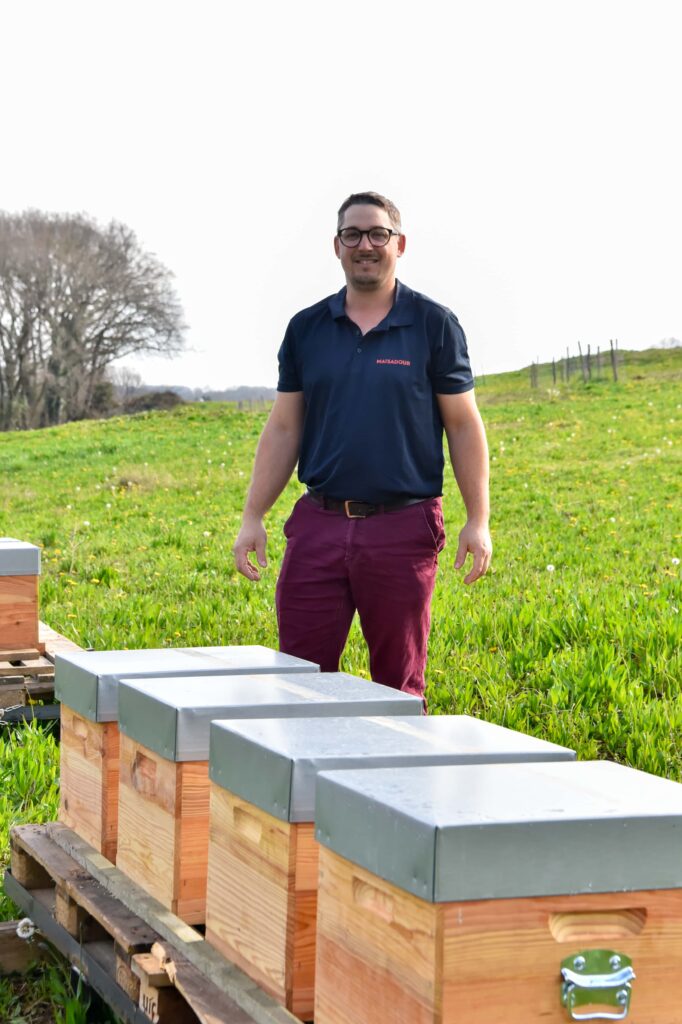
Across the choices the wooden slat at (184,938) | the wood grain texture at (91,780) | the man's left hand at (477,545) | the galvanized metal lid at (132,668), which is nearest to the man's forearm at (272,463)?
the man's left hand at (477,545)

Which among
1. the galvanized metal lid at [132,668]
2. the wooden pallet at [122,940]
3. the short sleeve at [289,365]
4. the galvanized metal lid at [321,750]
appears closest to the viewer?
the galvanized metal lid at [321,750]

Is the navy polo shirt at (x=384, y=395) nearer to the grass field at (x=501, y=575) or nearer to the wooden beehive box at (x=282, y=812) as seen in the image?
the wooden beehive box at (x=282, y=812)

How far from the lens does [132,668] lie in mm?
3908

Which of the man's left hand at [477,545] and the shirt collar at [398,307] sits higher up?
the shirt collar at [398,307]

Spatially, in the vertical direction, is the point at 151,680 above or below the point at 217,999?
above

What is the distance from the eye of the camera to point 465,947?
7.64 feet

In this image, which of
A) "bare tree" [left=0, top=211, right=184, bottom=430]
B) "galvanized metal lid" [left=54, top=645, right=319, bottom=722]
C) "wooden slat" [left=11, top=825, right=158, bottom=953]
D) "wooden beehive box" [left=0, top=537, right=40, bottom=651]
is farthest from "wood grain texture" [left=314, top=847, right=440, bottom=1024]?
"bare tree" [left=0, top=211, right=184, bottom=430]

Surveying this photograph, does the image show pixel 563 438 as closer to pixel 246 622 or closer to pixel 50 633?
pixel 246 622

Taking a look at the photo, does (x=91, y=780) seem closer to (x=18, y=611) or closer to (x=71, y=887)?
(x=71, y=887)

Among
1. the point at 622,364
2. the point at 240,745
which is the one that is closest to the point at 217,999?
the point at 240,745

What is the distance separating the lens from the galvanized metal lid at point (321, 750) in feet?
9.24

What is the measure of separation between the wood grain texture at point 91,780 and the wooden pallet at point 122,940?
0.16 feet

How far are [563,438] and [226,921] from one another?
708 inches

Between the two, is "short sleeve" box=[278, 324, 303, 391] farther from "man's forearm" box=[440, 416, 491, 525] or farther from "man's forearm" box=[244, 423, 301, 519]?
"man's forearm" box=[440, 416, 491, 525]
